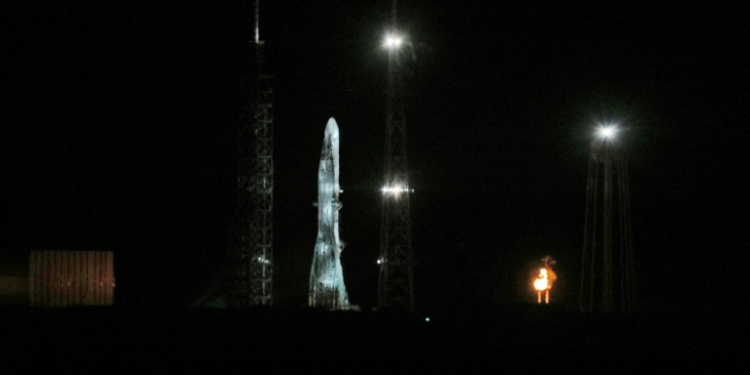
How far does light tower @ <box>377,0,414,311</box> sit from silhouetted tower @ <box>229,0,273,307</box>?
18.2 ft

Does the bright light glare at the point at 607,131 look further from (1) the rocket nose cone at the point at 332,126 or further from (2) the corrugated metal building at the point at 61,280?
(2) the corrugated metal building at the point at 61,280

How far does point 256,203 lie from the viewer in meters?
38.6

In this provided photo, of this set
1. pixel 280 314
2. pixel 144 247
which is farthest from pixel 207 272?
pixel 280 314

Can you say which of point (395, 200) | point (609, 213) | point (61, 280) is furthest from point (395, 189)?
point (61, 280)

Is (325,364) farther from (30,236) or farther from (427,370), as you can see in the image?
(30,236)

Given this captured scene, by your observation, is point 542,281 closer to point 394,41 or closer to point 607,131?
point 607,131

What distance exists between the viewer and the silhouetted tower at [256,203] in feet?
126

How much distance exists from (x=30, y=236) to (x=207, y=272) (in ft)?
30.3

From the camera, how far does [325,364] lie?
21969mm

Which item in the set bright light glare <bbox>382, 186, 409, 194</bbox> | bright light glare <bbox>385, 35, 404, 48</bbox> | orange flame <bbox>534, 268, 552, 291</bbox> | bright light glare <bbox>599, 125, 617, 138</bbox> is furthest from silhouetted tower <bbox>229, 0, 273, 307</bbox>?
bright light glare <bbox>599, 125, 617, 138</bbox>

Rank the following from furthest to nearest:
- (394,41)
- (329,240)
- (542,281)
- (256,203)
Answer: (329,240), (256,203), (394,41), (542,281)

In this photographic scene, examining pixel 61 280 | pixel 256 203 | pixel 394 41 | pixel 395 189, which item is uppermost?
pixel 394 41

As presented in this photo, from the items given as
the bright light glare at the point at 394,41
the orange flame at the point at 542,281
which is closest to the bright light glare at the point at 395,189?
the bright light glare at the point at 394,41

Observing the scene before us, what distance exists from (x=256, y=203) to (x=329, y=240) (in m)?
3.84
